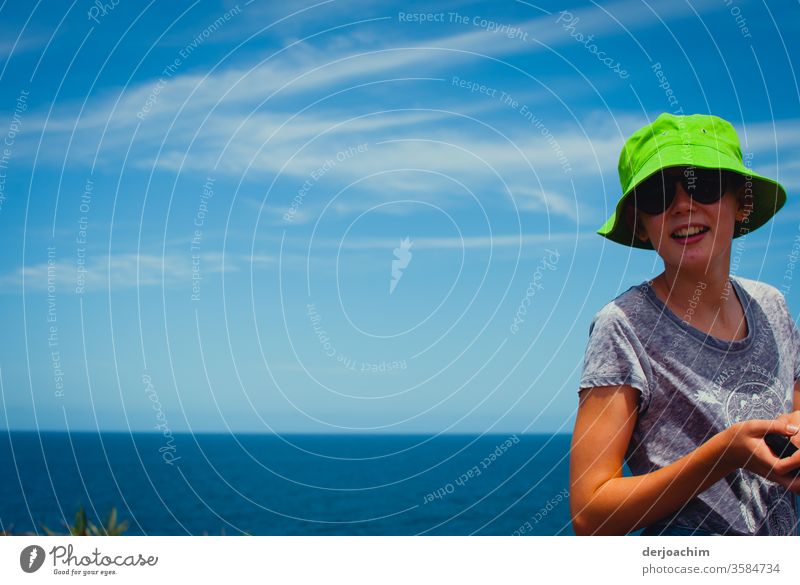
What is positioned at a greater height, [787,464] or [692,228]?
[692,228]

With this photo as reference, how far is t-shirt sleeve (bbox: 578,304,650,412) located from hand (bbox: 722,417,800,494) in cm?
32

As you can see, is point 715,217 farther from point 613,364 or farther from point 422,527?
point 422,527

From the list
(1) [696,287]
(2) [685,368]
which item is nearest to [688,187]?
(1) [696,287]

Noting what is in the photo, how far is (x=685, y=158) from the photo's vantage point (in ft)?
8.40

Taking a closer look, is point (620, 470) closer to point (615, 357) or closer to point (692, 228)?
point (615, 357)

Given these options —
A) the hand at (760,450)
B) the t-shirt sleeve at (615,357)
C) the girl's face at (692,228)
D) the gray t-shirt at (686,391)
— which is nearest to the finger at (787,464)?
the hand at (760,450)

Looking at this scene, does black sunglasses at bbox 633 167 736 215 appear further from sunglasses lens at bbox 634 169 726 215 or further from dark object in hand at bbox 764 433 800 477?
dark object in hand at bbox 764 433 800 477

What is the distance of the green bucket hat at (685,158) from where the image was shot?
102 inches

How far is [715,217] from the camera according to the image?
2.63 metres

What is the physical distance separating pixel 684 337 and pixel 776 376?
395mm

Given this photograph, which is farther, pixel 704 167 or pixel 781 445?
pixel 704 167

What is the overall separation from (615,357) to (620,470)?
34cm
